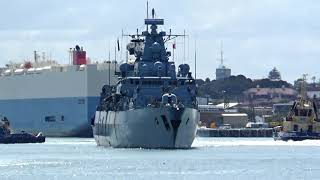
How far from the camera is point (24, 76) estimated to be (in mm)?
191500

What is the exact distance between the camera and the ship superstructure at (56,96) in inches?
6969

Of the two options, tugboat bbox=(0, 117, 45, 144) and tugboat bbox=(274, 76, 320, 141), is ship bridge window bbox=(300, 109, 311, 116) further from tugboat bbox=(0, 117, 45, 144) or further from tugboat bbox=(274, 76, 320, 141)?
tugboat bbox=(0, 117, 45, 144)

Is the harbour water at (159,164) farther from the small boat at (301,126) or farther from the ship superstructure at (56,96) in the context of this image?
the ship superstructure at (56,96)

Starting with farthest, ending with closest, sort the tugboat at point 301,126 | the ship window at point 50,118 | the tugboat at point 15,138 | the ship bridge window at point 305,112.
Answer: the ship window at point 50,118, the ship bridge window at point 305,112, the tugboat at point 301,126, the tugboat at point 15,138

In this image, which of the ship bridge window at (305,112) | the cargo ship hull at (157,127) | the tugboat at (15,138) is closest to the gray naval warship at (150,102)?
the cargo ship hull at (157,127)

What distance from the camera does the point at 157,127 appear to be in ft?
366

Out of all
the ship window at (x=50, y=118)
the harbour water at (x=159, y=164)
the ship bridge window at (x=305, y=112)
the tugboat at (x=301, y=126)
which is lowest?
the ship window at (x=50, y=118)

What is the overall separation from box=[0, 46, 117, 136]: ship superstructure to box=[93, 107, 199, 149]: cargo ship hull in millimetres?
56181

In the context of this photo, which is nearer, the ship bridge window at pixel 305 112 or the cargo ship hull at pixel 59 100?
the ship bridge window at pixel 305 112

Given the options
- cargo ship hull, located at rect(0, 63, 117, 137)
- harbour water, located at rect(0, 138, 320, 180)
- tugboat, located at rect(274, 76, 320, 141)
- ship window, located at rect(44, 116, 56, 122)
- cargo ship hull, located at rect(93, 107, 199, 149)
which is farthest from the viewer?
ship window, located at rect(44, 116, 56, 122)

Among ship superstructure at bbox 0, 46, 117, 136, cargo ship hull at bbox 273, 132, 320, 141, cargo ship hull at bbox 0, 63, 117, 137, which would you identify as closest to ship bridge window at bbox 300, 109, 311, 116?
cargo ship hull at bbox 273, 132, 320, 141

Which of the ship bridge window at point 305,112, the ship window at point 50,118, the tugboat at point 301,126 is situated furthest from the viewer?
the ship window at point 50,118

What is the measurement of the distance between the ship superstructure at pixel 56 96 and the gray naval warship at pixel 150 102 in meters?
45.7

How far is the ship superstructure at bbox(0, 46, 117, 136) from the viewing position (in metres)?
177
